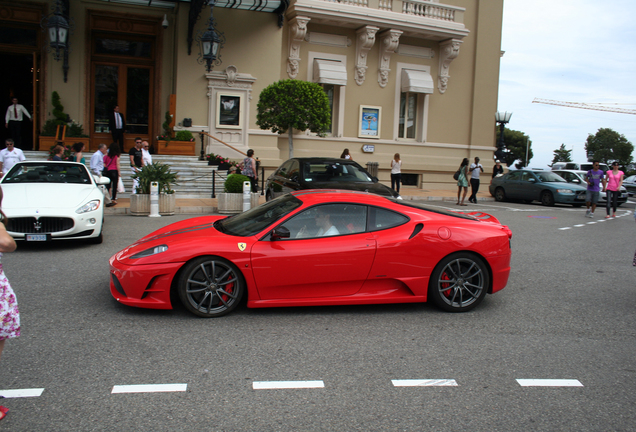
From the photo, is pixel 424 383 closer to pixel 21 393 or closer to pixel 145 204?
pixel 21 393

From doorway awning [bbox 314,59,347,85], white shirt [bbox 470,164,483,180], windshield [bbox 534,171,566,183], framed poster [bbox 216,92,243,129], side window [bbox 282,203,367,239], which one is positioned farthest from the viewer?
doorway awning [bbox 314,59,347,85]

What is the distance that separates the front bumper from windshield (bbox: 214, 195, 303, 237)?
2.58 feet

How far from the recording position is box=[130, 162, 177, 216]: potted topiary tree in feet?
43.8

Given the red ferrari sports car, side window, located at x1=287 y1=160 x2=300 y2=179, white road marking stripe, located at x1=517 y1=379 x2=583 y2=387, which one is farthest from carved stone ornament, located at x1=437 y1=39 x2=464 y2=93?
white road marking stripe, located at x1=517 y1=379 x2=583 y2=387

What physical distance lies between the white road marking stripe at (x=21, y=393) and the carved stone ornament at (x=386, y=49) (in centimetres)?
2248

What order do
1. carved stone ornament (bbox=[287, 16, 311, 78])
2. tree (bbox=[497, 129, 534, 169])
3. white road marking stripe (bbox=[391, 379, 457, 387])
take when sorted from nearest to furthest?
white road marking stripe (bbox=[391, 379, 457, 387]) < carved stone ornament (bbox=[287, 16, 311, 78]) < tree (bbox=[497, 129, 534, 169])

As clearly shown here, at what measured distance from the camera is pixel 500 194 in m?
22.4

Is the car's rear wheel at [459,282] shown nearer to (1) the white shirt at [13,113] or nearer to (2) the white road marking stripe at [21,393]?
(2) the white road marking stripe at [21,393]

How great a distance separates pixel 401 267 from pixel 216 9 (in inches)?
711

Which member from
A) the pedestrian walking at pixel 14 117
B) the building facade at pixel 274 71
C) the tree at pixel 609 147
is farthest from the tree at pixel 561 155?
the pedestrian walking at pixel 14 117

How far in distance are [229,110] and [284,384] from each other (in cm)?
1848

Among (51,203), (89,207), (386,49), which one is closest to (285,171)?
(89,207)

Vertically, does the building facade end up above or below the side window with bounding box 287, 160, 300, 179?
above

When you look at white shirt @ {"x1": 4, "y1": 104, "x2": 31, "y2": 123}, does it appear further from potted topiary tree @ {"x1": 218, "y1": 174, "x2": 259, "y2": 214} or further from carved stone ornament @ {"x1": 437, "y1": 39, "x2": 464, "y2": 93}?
carved stone ornament @ {"x1": 437, "y1": 39, "x2": 464, "y2": 93}
